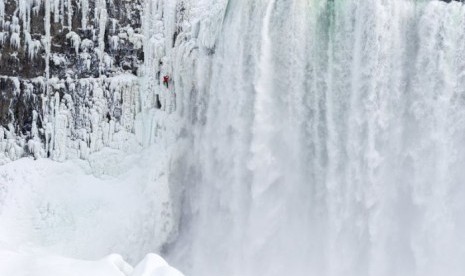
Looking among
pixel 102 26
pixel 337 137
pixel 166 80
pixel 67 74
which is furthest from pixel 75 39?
pixel 337 137

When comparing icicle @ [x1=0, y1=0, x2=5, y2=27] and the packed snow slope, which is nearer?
the packed snow slope

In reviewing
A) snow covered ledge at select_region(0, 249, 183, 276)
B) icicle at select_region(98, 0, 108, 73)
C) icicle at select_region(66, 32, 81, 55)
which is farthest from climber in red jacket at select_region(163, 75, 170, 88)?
snow covered ledge at select_region(0, 249, 183, 276)

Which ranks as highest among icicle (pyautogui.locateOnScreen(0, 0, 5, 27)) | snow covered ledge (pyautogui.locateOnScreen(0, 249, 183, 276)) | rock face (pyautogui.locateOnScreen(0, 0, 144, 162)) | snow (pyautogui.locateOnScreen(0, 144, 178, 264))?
icicle (pyautogui.locateOnScreen(0, 0, 5, 27))

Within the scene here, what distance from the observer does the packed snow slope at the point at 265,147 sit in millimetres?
13250

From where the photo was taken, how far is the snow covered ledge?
29.5ft

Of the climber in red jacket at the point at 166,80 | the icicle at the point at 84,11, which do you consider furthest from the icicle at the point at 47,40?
the climber in red jacket at the point at 166,80

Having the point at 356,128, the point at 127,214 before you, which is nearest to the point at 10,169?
the point at 127,214

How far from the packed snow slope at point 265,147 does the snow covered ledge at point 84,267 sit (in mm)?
4391

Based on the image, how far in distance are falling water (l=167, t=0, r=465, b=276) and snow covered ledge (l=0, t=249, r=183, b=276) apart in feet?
17.5

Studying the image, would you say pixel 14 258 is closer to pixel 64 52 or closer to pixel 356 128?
pixel 64 52

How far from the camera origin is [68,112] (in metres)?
15.2

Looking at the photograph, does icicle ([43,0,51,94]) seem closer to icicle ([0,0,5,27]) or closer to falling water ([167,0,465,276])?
icicle ([0,0,5,27])

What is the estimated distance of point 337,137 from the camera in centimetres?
1377

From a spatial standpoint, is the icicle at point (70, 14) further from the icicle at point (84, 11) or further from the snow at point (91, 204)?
the snow at point (91, 204)
